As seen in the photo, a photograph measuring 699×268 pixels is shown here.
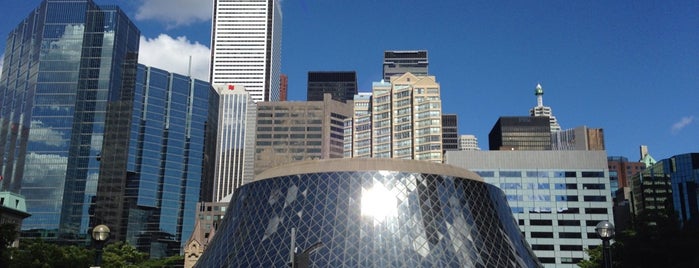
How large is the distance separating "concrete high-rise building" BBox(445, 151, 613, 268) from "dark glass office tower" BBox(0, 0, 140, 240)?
99.9m

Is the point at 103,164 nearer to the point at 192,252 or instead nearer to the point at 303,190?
the point at 192,252

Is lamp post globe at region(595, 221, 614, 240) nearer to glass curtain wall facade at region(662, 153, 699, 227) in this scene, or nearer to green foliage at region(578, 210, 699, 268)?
green foliage at region(578, 210, 699, 268)

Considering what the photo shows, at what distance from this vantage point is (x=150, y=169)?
186m

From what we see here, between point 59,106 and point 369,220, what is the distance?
140m

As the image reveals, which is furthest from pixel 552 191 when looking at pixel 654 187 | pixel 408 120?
pixel 408 120

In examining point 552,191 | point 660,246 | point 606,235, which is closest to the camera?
point 606,235

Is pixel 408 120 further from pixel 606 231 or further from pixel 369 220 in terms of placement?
pixel 606 231

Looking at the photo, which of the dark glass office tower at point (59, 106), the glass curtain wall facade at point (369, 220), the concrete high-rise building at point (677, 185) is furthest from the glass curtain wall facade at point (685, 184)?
the dark glass office tower at point (59, 106)

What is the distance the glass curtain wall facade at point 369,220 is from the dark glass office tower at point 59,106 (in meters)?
121

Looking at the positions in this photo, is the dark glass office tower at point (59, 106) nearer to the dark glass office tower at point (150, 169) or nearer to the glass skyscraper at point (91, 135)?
the glass skyscraper at point (91, 135)

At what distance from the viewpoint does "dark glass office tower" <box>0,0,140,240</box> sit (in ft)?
524

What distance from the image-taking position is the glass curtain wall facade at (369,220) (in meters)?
48.2

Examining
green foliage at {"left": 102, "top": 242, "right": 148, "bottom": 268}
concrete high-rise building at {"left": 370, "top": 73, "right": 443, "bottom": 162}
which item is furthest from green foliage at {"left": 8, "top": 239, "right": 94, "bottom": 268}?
concrete high-rise building at {"left": 370, "top": 73, "right": 443, "bottom": 162}

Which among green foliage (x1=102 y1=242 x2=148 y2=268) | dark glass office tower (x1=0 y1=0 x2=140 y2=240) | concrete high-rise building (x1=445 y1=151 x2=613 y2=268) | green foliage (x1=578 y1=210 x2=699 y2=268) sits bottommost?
green foliage (x1=102 y1=242 x2=148 y2=268)
